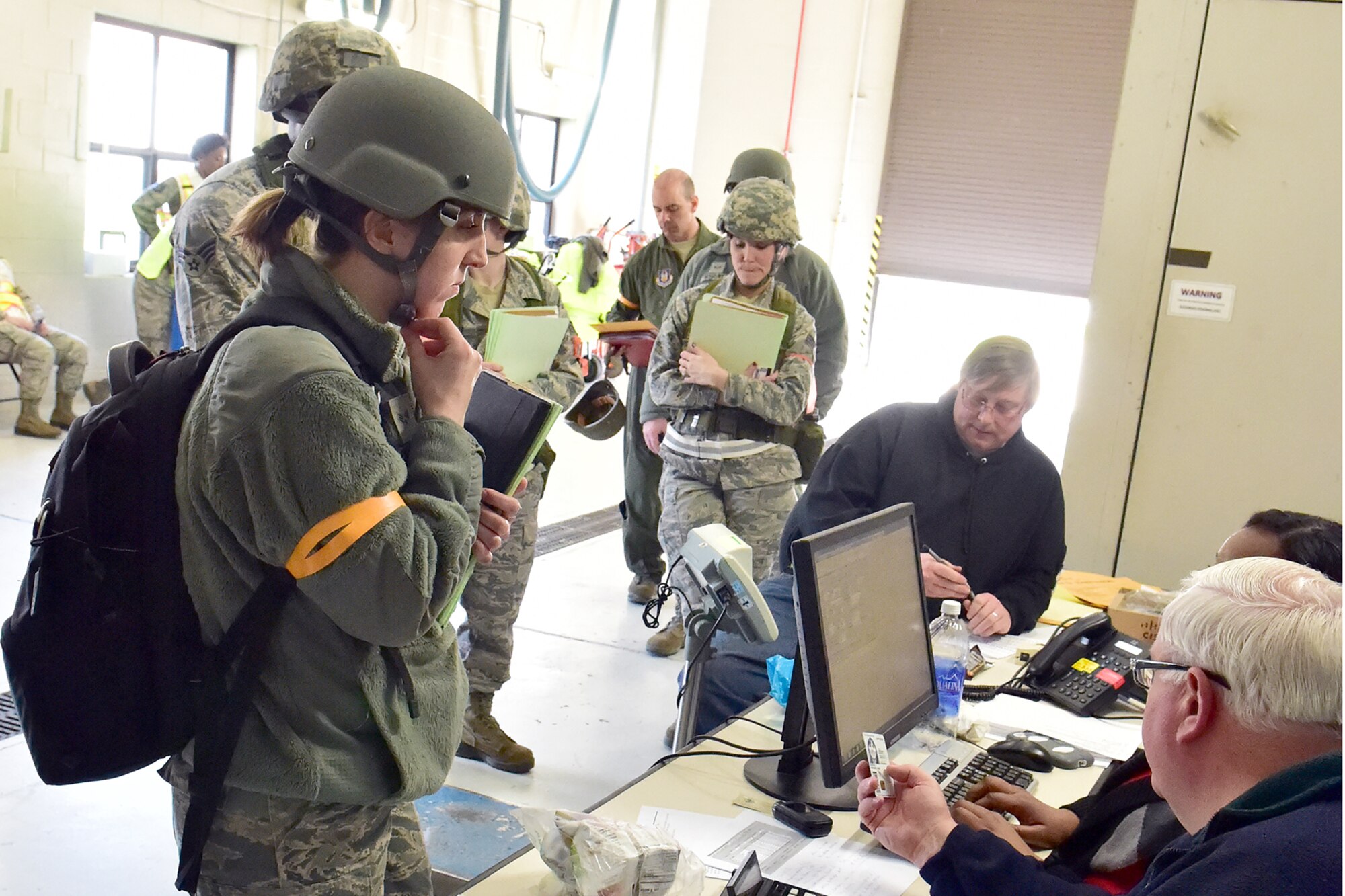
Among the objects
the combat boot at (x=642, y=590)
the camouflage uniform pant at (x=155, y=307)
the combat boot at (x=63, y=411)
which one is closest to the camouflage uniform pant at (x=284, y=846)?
the combat boot at (x=642, y=590)

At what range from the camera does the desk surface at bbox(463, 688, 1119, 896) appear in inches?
66.1

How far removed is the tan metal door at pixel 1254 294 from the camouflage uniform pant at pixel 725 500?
1594 millimetres

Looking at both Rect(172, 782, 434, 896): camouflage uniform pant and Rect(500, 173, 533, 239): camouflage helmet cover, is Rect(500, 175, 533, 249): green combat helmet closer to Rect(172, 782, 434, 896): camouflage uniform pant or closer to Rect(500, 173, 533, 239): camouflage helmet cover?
Rect(500, 173, 533, 239): camouflage helmet cover

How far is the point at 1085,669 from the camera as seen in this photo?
2.80 metres

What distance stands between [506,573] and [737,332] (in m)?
1.08

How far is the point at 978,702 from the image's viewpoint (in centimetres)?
265

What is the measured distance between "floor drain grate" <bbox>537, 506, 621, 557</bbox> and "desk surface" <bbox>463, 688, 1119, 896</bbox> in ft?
11.5

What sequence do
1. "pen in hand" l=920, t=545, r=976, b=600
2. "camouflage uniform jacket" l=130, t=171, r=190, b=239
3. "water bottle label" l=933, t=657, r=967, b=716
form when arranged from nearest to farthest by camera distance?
"water bottle label" l=933, t=657, r=967, b=716, "pen in hand" l=920, t=545, r=976, b=600, "camouflage uniform jacket" l=130, t=171, r=190, b=239

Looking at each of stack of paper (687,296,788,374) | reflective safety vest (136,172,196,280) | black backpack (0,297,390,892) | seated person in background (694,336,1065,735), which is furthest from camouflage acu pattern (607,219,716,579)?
black backpack (0,297,390,892)

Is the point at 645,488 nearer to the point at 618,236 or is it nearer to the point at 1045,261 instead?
the point at 1045,261

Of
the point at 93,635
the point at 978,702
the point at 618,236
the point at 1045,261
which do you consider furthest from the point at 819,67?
the point at 93,635

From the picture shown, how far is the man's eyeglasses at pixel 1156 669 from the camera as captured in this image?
145cm

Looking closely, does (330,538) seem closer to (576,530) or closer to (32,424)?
(576,530)

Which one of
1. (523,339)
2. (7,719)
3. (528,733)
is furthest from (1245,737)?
(7,719)
